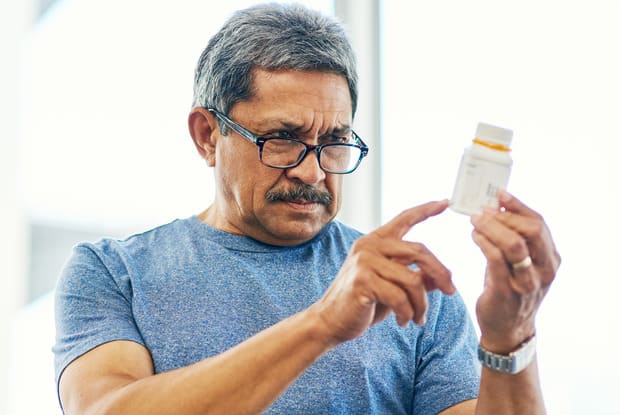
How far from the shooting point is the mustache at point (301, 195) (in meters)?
1.64

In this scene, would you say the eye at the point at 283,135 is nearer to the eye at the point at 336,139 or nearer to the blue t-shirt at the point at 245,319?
the eye at the point at 336,139

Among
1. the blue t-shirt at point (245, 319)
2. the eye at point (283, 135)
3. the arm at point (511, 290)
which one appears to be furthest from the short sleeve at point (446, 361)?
the eye at point (283, 135)

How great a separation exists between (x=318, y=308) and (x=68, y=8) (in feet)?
5.08

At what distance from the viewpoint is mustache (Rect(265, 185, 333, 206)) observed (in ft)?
5.39

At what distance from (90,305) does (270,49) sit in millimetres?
602

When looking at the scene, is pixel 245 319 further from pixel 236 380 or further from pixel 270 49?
pixel 270 49

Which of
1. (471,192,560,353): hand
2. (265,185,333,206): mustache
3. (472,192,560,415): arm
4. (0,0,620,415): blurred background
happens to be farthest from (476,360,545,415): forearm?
(0,0,620,415): blurred background

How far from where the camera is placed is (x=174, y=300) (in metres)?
1.67

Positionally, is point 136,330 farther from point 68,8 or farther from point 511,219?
point 68,8

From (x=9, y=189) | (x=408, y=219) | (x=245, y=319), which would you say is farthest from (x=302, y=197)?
(x=9, y=189)

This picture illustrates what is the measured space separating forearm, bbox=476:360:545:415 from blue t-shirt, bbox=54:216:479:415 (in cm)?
21

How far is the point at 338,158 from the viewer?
1.69 m

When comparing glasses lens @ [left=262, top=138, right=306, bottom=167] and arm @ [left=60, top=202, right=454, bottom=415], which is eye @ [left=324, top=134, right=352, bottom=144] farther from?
arm @ [left=60, top=202, right=454, bottom=415]

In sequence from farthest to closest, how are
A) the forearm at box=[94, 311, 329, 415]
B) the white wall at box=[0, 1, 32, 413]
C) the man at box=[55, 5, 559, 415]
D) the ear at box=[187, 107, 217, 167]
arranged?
the white wall at box=[0, 1, 32, 413], the ear at box=[187, 107, 217, 167], the man at box=[55, 5, 559, 415], the forearm at box=[94, 311, 329, 415]
